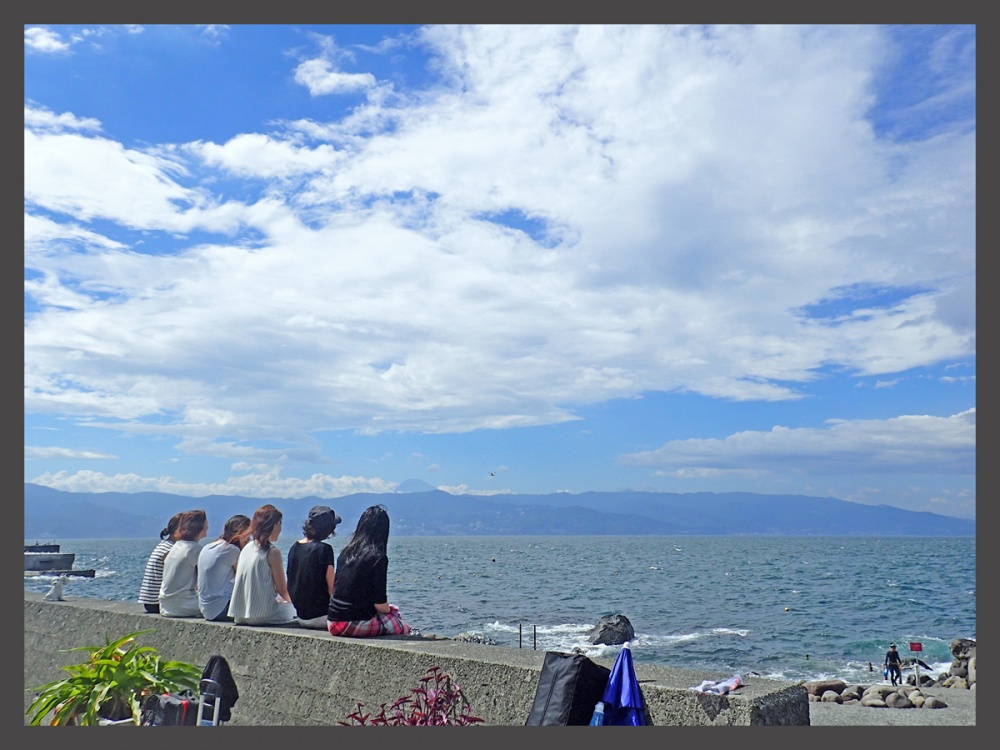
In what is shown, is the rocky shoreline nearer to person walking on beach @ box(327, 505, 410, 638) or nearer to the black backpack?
person walking on beach @ box(327, 505, 410, 638)

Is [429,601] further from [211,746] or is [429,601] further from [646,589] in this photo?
[211,746]

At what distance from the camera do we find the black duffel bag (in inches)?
202

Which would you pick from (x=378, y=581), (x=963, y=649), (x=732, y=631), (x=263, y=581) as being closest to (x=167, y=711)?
(x=263, y=581)

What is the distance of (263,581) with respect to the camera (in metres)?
6.31

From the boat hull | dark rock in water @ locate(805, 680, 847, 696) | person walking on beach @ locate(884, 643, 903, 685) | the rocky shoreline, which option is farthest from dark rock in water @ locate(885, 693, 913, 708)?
the boat hull

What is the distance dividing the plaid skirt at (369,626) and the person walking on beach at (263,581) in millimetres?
500

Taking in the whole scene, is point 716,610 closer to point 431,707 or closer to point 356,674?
point 356,674

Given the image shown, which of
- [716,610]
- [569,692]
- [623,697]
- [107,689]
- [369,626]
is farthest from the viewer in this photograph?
[716,610]

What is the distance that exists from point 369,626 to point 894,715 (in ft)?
43.9

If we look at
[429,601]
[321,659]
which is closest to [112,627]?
[321,659]

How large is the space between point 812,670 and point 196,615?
32025 millimetres

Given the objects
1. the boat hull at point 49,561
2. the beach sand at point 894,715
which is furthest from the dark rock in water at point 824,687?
the boat hull at point 49,561

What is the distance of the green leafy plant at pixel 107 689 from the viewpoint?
5.31 m

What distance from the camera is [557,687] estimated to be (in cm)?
473
